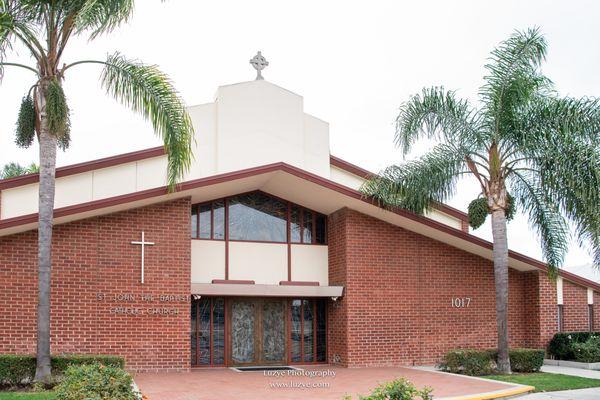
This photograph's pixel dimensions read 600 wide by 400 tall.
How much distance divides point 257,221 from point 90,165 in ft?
16.3

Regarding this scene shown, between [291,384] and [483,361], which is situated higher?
[483,361]

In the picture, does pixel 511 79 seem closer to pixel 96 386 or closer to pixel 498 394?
pixel 498 394

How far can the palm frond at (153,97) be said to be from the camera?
575 inches

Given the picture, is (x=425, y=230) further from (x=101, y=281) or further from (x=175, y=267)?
(x=101, y=281)

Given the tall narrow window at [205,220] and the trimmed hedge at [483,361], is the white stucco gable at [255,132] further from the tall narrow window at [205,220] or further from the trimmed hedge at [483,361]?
the trimmed hedge at [483,361]

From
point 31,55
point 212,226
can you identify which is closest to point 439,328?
point 212,226

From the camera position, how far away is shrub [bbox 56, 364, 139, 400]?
9391 millimetres

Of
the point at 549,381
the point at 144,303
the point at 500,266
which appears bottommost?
the point at 549,381

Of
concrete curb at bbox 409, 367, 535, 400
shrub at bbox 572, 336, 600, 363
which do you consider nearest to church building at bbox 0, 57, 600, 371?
shrub at bbox 572, 336, 600, 363

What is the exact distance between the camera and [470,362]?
16.9 m

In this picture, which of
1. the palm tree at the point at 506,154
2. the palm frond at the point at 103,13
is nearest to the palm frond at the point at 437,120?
the palm tree at the point at 506,154

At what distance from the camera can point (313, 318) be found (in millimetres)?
20688

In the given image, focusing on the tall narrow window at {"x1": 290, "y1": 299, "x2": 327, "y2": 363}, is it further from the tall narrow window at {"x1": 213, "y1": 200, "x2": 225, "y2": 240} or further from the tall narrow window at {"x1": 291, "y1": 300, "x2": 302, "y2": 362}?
the tall narrow window at {"x1": 213, "y1": 200, "x2": 225, "y2": 240}

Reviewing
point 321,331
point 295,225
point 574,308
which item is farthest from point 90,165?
point 574,308
